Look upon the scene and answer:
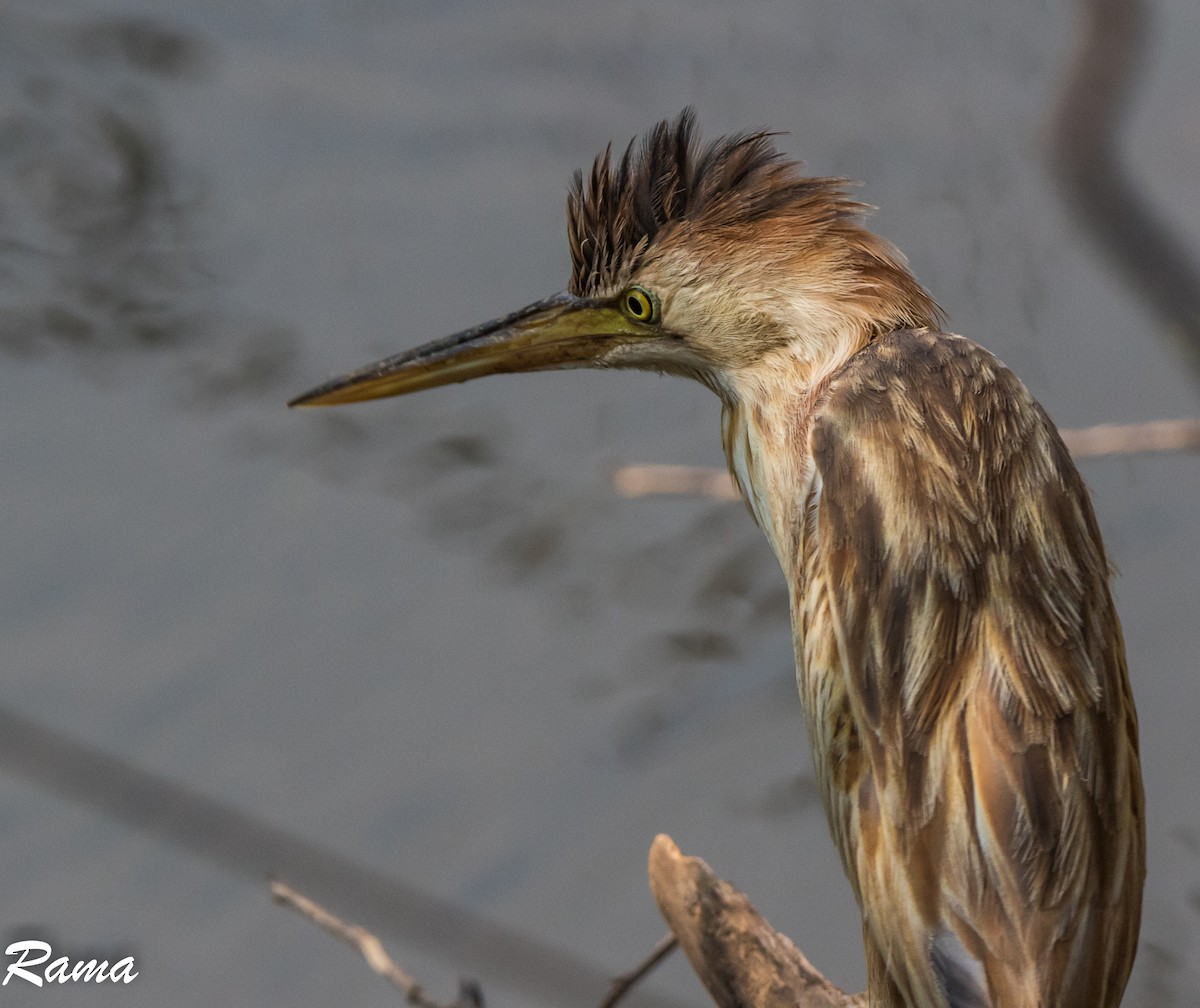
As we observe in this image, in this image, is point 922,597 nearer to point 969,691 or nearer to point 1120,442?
point 969,691

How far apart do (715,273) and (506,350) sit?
1.06ft

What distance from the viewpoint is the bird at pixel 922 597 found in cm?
157

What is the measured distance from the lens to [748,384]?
1893 mm

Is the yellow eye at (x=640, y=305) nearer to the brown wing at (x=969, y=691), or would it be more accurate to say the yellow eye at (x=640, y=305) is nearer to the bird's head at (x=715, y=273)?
the bird's head at (x=715, y=273)

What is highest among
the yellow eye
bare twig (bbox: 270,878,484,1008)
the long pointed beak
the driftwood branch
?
the yellow eye

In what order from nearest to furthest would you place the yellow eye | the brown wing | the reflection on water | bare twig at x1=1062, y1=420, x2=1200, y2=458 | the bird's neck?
the brown wing → the bird's neck → the yellow eye → bare twig at x1=1062, y1=420, x2=1200, y2=458 → the reflection on water

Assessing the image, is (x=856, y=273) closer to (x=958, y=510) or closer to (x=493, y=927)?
(x=958, y=510)

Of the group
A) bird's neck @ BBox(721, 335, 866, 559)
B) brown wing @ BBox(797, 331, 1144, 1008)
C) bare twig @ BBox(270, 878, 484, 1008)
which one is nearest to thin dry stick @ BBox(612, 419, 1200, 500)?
bird's neck @ BBox(721, 335, 866, 559)

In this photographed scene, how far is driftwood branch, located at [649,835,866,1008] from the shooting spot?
1.87m

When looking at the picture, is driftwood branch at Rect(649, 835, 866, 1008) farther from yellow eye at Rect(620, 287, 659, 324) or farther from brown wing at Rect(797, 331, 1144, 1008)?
yellow eye at Rect(620, 287, 659, 324)

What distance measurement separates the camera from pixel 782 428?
6.01ft

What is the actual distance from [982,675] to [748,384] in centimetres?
48

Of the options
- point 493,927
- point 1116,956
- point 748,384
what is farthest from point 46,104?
point 1116,956

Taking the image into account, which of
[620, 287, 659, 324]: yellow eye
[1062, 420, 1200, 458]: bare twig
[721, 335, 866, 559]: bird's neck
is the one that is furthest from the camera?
[1062, 420, 1200, 458]: bare twig
